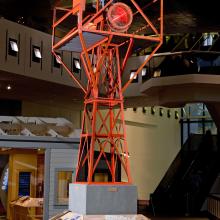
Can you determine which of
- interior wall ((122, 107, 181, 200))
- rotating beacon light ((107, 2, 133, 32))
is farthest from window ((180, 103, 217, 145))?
rotating beacon light ((107, 2, 133, 32))

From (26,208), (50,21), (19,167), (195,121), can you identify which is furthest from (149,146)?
(26,208)

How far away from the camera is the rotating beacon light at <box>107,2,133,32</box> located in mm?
9523

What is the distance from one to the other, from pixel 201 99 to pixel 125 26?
14.2m

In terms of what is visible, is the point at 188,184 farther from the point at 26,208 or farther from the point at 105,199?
the point at 105,199

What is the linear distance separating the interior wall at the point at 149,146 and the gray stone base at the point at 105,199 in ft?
71.9

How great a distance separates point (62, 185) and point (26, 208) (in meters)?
1.73

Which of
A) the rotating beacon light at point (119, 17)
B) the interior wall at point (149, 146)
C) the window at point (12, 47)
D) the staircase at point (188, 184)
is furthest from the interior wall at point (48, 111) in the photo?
the rotating beacon light at point (119, 17)

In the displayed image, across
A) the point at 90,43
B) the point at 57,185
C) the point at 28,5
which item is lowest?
the point at 57,185

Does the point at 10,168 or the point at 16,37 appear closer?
the point at 10,168

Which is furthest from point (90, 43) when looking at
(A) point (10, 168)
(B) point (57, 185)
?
(A) point (10, 168)

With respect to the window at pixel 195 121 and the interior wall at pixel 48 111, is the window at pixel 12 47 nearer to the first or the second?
the interior wall at pixel 48 111

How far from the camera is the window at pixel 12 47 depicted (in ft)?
65.9

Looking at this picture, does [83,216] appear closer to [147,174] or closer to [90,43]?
[90,43]

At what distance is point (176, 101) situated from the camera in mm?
23609
